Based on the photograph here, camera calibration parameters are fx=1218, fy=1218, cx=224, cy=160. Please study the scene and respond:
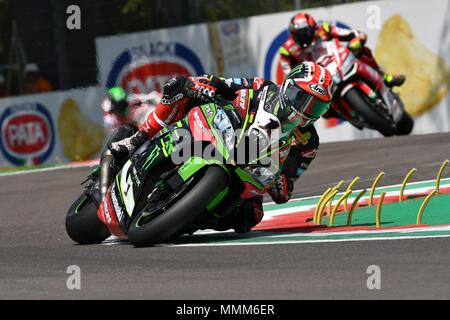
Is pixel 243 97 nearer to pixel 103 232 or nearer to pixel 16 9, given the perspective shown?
pixel 103 232

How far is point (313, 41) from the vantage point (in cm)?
1709

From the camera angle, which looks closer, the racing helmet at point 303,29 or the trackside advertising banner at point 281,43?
the racing helmet at point 303,29

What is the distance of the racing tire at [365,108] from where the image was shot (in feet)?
54.2

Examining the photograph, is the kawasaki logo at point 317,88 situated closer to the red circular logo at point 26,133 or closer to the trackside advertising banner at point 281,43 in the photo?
the trackside advertising banner at point 281,43

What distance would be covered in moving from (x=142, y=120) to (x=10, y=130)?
11.4m

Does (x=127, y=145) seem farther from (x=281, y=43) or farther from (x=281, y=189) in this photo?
(x=281, y=43)

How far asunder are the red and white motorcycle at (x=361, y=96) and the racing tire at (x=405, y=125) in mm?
71

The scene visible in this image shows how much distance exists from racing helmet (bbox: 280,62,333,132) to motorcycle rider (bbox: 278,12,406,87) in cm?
811

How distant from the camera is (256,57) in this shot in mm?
18906

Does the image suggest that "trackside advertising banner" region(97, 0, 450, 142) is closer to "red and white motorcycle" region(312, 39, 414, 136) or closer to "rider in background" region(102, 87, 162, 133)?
"red and white motorcycle" region(312, 39, 414, 136)

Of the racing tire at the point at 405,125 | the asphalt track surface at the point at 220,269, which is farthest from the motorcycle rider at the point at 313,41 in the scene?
the asphalt track surface at the point at 220,269

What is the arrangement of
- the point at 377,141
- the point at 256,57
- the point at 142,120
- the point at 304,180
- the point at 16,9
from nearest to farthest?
the point at 142,120, the point at 304,180, the point at 377,141, the point at 256,57, the point at 16,9

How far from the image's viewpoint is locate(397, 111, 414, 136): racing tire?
55.9 ft
